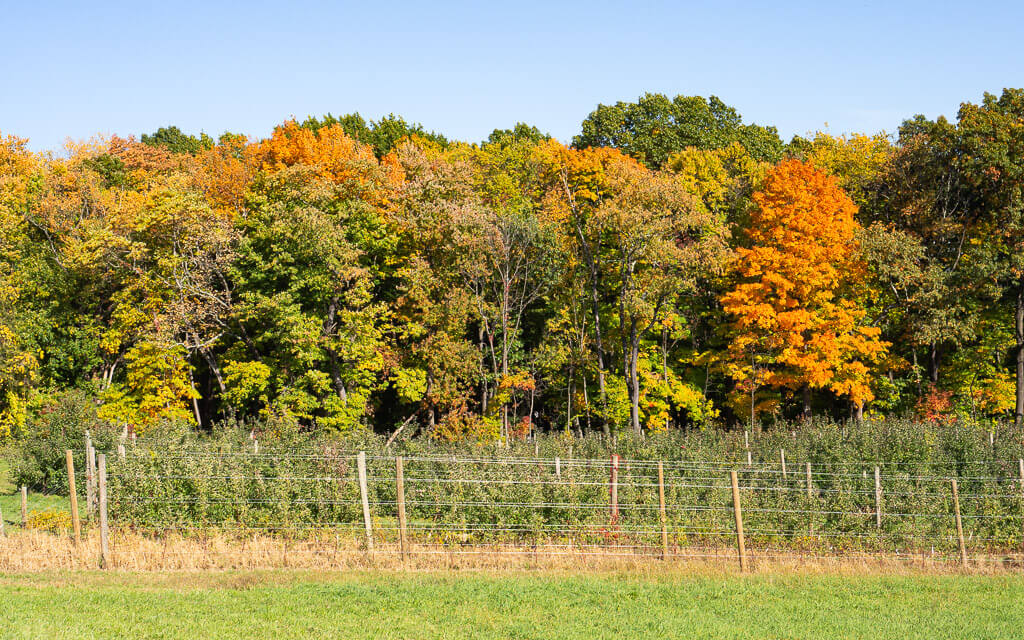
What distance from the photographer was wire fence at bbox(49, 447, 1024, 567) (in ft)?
56.6

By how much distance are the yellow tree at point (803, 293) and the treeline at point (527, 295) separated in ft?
0.36

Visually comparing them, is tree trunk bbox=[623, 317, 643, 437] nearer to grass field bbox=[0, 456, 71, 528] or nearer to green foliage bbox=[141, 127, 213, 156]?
grass field bbox=[0, 456, 71, 528]

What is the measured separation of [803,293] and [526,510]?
23.7 metres

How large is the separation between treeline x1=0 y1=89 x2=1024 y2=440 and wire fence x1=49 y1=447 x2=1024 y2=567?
1656 cm

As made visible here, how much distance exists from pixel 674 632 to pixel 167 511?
1077 centimetres

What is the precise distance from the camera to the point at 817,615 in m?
12.8

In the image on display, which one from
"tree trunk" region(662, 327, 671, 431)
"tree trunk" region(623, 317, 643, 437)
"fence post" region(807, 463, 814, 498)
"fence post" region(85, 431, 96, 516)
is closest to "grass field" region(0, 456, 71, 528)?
"fence post" region(85, 431, 96, 516)

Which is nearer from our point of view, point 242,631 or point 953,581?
point 242,631

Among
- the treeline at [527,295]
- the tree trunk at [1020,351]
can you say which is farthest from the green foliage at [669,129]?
the tree trunk at [1020,351]

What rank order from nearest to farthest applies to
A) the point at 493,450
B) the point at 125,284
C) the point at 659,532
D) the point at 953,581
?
the point at 953,581 < the point at 659,532 < the point at 493,450 < the point at 125,284

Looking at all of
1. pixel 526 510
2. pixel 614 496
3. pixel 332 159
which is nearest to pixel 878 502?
pixel 614 496

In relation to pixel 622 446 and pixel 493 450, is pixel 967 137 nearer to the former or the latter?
pixel 622 446

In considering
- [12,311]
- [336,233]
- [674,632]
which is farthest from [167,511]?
[12,311]

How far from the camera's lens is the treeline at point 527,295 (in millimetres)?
38594
